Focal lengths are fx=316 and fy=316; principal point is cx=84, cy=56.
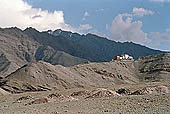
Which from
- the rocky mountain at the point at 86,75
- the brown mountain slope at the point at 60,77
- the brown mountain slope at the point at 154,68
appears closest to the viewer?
the brown mountain slope at the point at 60,77

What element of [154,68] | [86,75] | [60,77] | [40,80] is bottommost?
[40,80]

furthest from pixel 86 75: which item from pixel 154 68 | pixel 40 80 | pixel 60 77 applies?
pixel 154 68

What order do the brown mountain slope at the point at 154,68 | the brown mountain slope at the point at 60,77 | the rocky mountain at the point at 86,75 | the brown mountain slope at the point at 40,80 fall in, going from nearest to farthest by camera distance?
the brown mountain slope at the point at 40,80 < the brown mountain slope at the point at 60,77 < the rocky mountain at the point at 86,75 < the brown mountain slope at the point at 154,68

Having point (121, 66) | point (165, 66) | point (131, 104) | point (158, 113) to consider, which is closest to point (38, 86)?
point (121, 66)

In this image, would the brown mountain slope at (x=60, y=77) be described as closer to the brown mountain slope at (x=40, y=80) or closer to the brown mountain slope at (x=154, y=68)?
the brown mountain slope at (x=40, y=80)

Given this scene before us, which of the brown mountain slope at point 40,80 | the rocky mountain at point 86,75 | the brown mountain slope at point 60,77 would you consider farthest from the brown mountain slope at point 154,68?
the brown mountain slope at point 40,80

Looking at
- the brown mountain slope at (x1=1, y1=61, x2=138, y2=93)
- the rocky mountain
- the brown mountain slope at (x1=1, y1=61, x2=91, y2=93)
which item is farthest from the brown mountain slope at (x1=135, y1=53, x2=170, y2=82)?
the brown mountain slope at (x1=1, y1=61, x2=91, y2=93)

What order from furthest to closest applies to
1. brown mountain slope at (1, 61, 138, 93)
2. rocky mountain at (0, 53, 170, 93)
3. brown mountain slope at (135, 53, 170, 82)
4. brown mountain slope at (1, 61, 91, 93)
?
brown mountain slope at (135, 53, 170, 82) → rocky mountain at (0, 53, 170, 93) → brown mountain slope at (1, 61, 138, 93) → brown mountain slope at (1, 61, 91, 93)

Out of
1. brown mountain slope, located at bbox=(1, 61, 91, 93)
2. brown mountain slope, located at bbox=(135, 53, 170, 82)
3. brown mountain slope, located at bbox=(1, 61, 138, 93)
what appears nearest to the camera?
brown mountain slope, located at bbox=(1, 61, 91, 93)

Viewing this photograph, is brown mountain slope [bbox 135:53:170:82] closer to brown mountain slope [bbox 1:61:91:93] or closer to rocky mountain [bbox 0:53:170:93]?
rocky mountain [bbox 0:53:170:93]

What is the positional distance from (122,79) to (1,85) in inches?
1713

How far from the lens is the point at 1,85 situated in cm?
9519

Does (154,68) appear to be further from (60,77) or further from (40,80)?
(40,80)

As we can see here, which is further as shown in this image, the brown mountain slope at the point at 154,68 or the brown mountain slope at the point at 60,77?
the brown mountain slope at the point at 154,68
